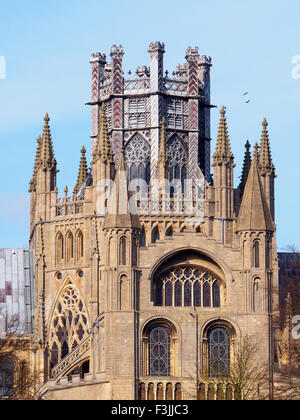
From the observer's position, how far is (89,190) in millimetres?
108500

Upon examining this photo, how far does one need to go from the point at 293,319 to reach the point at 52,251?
1827 centimetres

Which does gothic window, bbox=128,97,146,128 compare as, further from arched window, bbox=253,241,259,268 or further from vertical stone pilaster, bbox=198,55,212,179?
arched window, bbox=253,241,259,268

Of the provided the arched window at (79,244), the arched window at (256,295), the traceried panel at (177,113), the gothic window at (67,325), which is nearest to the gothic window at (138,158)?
the traceried panel at (177,113)

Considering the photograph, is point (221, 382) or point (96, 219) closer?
point (221, 382)

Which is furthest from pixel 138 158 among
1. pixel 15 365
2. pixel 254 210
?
pixel 254 210

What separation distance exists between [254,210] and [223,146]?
11.4 metres

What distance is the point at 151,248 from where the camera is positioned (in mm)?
96125

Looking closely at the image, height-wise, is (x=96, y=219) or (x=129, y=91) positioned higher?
(x=129, y=91)

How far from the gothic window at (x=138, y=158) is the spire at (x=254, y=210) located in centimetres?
1894

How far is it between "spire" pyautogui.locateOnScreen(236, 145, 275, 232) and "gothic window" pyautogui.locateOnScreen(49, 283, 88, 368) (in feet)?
44.9
